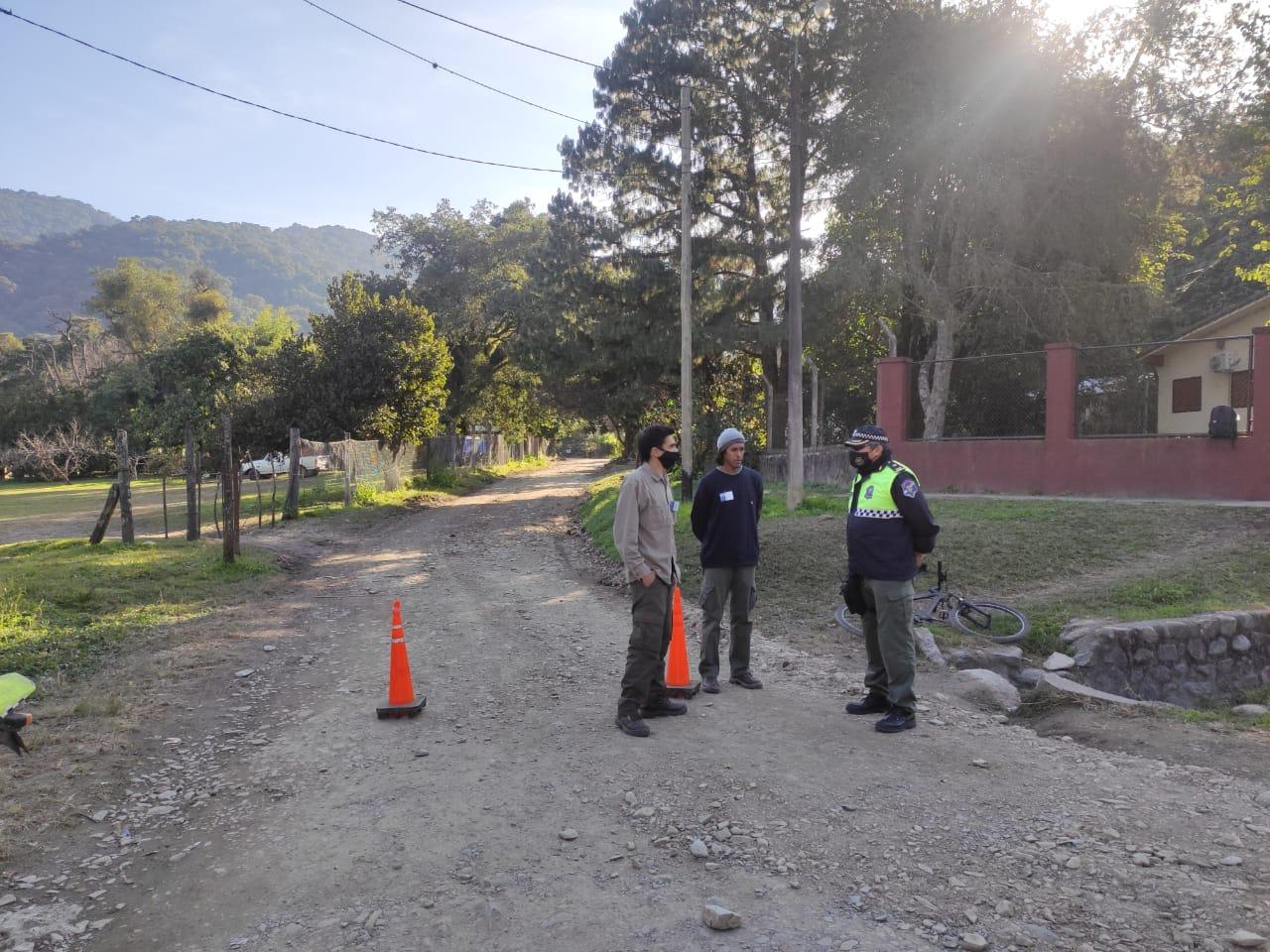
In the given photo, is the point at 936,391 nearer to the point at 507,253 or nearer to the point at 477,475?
the point at 477,475

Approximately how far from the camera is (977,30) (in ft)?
62.6

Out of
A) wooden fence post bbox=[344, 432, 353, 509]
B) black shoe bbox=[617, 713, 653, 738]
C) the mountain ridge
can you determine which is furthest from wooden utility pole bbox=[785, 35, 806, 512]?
the mountain ridge

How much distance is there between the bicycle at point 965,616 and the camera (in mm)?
8078

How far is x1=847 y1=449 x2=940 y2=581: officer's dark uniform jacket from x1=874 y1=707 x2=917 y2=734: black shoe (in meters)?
0.88

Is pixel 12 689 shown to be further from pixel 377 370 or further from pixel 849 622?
pixel 377 370

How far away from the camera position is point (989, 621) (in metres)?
8.29

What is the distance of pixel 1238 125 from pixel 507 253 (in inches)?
1167

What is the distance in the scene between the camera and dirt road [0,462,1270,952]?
3148mm

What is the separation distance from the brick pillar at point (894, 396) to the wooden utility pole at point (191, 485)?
1287 cm

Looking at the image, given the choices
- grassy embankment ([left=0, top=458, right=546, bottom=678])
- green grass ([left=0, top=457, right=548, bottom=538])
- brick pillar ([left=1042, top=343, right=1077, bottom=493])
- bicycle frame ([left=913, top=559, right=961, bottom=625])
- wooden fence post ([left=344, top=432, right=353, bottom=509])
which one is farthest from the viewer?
wooden fence post ([left=344, top=432, right=353, bottom=509])

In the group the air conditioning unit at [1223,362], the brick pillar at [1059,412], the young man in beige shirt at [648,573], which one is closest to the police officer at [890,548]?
the young man in beige shirt at [648,573]

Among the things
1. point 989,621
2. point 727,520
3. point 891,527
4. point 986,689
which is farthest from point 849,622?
point 891,527

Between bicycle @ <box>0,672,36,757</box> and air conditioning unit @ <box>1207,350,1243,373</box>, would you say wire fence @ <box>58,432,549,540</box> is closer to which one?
bicycle @ <box>0,672,36,757</box>

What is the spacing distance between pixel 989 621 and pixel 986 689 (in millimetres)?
Result: 2241
